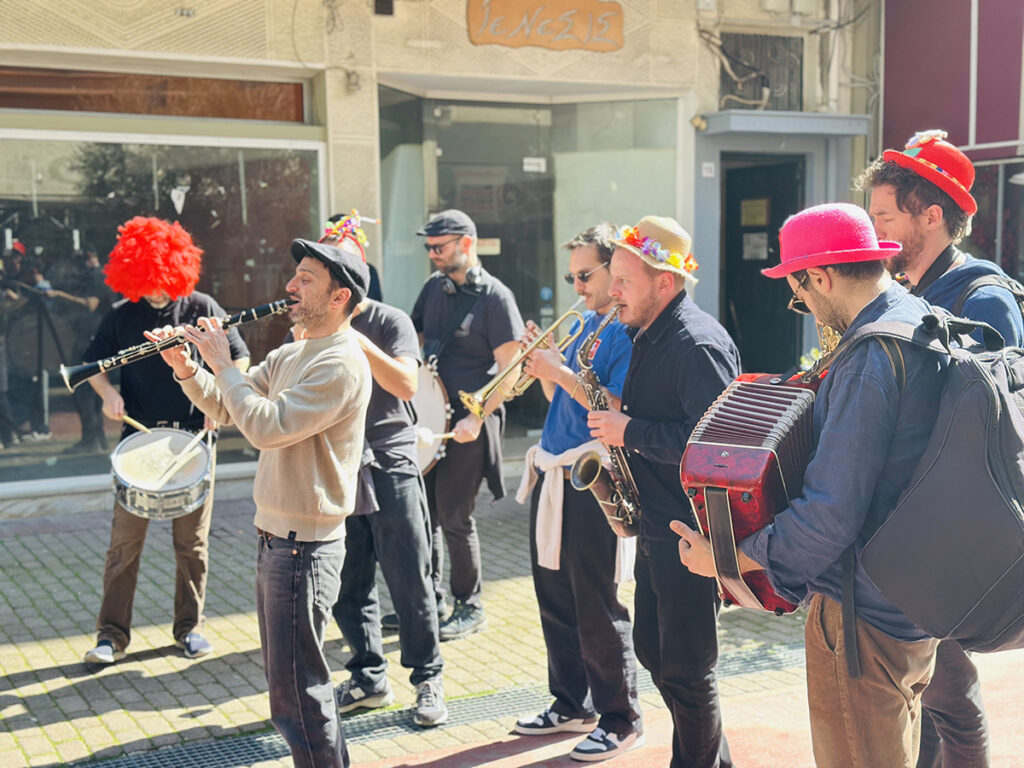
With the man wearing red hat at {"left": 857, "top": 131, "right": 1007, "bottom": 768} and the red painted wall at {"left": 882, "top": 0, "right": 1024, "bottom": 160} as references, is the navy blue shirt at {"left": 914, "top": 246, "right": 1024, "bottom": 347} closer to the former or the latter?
the man wearing red hat at {"left": 857, "top": 131, "right": 1007, "bottom": 768}

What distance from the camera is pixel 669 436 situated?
387 cm

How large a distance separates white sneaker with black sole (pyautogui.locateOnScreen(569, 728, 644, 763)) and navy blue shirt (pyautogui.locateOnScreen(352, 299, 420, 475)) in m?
1.42

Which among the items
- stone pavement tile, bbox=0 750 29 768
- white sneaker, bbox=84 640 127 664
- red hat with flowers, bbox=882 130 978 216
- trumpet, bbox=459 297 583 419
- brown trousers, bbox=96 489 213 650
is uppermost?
red hat with flowers, bbox=882 130 978 216

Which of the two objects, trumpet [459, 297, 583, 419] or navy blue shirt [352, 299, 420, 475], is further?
navy blue shirt [352, 299, 420, 475]

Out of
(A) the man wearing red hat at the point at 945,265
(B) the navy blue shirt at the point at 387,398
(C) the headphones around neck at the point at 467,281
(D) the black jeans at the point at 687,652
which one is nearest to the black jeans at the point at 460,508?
(C) the headphones around neck at the point at 467,281

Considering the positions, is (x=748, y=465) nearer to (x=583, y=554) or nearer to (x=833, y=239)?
(x=833, y=239)

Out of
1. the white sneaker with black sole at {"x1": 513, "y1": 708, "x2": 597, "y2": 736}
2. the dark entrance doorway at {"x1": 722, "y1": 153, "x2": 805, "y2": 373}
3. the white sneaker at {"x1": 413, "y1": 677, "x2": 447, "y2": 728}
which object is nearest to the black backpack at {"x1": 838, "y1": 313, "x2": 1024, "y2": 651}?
the white sneaker with black sole at {"x1": 513, "y1": 708, "x2": 597, "y2": 736}

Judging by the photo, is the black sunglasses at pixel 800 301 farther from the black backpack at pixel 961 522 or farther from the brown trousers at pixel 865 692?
the brown trousers at pixel 865 692

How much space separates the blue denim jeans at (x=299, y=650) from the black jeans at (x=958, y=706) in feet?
6.51

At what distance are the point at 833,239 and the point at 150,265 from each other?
148 inches

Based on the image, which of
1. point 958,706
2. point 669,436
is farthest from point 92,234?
point 958,706

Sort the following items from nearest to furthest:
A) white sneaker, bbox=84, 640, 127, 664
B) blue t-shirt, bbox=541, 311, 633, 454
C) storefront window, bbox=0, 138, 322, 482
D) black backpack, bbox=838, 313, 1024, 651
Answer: black backpack, bbox=838, 313, 1024, 651 → blue t-shirt, bbox=541, 311, 633, 454 → white sneaker, bbox=84, 640, 127, 664 → storefront window, bbox=0, 138, 322, 482

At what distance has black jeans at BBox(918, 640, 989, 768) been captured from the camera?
11.7ft

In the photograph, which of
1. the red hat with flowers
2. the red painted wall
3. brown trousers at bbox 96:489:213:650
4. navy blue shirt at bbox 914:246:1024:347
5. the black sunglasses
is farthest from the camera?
the red painted wall
